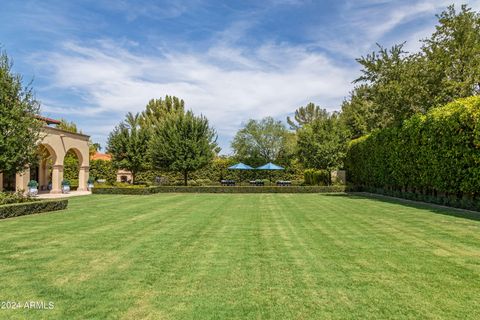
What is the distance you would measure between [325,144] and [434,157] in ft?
44.4

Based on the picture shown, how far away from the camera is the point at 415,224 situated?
10.3 meters

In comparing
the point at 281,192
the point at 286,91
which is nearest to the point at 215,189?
the point at 281,192

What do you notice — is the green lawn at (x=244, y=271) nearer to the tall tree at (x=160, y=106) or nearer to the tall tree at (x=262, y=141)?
the tall tree at (x=160, y=106)

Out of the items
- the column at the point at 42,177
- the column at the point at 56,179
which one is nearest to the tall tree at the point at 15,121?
the column at the point at 56,179

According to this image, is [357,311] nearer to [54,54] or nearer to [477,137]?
[477,137]

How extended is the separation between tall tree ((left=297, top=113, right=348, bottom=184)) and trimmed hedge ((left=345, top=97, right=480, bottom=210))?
4.39 meters

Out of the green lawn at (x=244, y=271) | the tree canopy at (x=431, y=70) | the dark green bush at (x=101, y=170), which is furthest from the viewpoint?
the dark green bush at (x=101, y=170)

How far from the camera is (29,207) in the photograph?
13.4 m

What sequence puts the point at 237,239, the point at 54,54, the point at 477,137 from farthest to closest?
the point at 54,54
the point at 477,137
the point at 237,239

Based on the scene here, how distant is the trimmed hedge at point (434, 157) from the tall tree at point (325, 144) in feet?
14.4

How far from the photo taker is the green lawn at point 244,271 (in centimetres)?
399

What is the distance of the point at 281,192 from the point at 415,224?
750 inches

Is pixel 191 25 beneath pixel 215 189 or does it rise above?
above

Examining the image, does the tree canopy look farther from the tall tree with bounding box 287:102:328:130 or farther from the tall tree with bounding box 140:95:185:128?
the tall tree with bounding box 287:102:328:130
